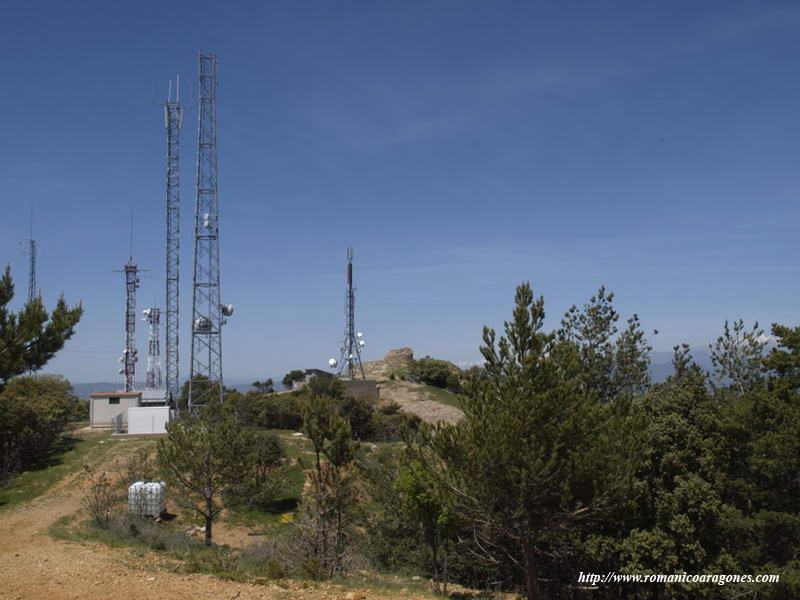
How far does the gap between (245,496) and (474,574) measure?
31.3ft

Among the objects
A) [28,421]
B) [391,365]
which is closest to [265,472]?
[28,421]

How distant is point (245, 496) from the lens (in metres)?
23.8

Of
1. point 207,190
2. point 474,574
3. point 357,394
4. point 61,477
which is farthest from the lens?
point 357,394

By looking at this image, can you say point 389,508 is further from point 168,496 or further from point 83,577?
point 83,577

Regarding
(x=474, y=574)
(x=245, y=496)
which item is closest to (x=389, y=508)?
(x=474, y=574)

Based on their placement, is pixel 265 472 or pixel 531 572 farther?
pixel 265 472

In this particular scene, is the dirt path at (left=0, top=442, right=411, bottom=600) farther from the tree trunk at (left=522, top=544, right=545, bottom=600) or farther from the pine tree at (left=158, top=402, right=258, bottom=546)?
the pine tree at (left=158, top=402, right=258, bottom=546)

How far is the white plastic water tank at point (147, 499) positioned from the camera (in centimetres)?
2305

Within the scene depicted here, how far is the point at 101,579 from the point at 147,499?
46.2ft

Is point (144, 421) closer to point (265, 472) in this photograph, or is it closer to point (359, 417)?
point (265, 472)

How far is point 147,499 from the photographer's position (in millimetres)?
23219

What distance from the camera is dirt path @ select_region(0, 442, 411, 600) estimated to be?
9.55 metres

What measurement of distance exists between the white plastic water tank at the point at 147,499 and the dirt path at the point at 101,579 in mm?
9530

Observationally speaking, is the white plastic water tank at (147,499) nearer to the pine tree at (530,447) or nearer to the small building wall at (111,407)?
the pine tree at (530,447)
